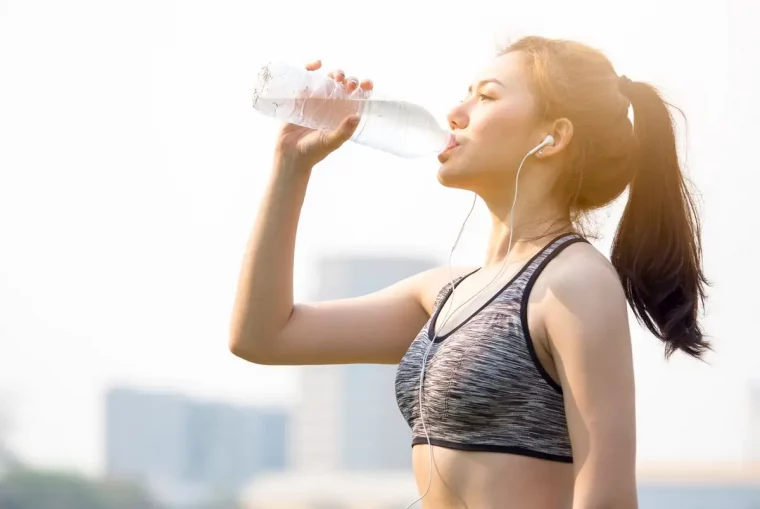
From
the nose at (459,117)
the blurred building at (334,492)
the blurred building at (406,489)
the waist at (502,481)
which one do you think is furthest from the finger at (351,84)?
the blurred building at (334,492)

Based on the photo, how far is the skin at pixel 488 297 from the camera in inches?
62.1

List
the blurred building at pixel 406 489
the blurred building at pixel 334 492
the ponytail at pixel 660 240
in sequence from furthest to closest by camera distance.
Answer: the blurred building at pixel 334 492, the blurred building at pixel 406 489, the ponytail at pixel 660 240

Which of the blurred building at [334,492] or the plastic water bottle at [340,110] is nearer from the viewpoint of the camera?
the plastic water bottle at [340,110]

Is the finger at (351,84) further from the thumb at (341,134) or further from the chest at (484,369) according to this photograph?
the chest at (484,369)

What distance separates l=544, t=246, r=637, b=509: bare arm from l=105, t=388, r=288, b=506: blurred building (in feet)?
195

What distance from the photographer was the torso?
1.63 m

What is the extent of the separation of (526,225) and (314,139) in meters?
0.30

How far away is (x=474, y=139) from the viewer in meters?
1.78

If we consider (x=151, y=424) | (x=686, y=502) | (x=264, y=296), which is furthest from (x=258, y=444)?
(x=264, y=296)

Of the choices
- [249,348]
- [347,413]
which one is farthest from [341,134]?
[347,413]

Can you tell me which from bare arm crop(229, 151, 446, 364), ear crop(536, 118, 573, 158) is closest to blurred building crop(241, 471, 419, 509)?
bare arm crop(229, 151, 446, 364)

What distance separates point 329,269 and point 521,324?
55.0 m

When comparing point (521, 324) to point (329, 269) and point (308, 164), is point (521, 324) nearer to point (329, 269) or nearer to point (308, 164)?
point (308, 164)

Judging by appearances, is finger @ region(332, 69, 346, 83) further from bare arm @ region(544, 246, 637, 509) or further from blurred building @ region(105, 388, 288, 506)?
blurred building @ region(105, 388, 288, 506)
